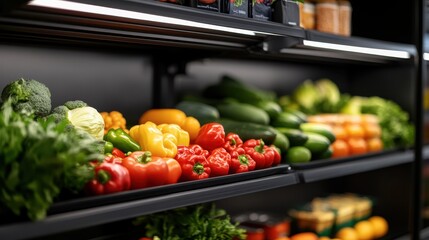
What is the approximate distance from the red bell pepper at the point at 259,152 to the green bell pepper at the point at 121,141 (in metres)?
0.47

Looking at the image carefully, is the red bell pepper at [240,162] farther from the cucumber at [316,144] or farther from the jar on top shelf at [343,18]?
the jar on top shelf at [343,18]

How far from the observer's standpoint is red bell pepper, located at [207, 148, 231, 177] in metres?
1.85

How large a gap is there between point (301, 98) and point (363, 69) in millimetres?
743

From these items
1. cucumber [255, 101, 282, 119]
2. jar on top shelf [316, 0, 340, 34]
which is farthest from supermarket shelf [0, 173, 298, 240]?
jar on top shelf [316, 0, 340, 34]

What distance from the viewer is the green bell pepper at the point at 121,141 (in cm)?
183

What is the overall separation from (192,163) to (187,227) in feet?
1.32

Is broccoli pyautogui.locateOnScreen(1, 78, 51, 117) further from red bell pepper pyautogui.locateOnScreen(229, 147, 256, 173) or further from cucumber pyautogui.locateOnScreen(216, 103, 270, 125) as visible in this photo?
cucumber pyautogui.locateOnScreen(216, 103, 270, 125)

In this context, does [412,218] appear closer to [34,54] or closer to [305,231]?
[305,231]

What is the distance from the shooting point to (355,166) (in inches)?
99.0

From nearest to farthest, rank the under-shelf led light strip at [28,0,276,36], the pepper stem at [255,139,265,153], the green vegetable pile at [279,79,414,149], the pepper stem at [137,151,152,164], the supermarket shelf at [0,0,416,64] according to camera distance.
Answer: the under-shelf led light strip at [28,0,276,36] → the supermarket shelf at [0,0,416,64] → the pepper stem at [137,151,152,164] → the pepper stem at [255,139,265,153] → the green vegetable pile at [279,79,414,149]

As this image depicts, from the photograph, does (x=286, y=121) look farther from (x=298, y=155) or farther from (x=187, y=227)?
(x=187, y=227)

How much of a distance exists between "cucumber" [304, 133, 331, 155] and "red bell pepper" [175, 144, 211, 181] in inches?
30.0

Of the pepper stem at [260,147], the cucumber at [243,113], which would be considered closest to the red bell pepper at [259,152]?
the pepper stem at [260,147]

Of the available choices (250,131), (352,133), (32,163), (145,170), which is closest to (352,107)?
(352,133)
